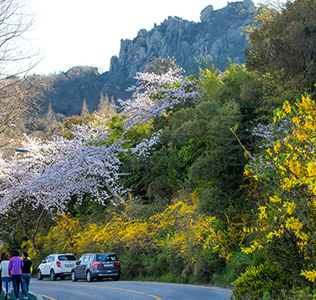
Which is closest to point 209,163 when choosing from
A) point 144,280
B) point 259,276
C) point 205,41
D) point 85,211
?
point 144,280

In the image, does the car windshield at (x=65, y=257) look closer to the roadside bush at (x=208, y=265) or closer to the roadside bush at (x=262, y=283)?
the roadside bush at (x=208, y=265)

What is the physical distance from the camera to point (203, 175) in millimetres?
18391

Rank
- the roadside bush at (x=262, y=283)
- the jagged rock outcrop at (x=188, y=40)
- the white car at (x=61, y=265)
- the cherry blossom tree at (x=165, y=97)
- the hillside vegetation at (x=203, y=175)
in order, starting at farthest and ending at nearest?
the jagged rock outcrop at (x=188, y=40) < the cherry blossom tree at (x=165, y=97) < the white car at (x=61, y=265) < the hillside vegetation at (x=203, y=175) < the roadside bush at (x=262, y=283)

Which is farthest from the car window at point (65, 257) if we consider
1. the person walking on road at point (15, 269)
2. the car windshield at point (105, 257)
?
the person walking on road at point (15, 269)

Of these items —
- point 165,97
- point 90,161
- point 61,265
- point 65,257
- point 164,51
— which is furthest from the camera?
point 164,51

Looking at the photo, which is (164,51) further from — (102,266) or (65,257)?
(102,266)

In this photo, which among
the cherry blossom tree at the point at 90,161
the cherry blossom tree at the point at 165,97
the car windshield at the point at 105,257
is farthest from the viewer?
the cherry blossom tree at the point at 165,97

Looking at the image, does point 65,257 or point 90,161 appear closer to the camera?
point 90,161

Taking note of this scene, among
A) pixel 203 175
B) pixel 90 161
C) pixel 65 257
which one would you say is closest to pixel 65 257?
pixel 65 257

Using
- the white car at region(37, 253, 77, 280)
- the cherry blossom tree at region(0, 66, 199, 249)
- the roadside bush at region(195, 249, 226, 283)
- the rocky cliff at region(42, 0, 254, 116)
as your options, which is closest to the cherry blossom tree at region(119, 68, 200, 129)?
the cherry blossom tree at region(0, 66, 199, 249)

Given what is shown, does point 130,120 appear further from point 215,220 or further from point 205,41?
A: point 205,41

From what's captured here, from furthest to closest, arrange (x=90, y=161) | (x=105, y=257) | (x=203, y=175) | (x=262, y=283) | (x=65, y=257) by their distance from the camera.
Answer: (x=65, y=257), (x=90, y=161), (x=105, y=257), (x=203, y=175), (x=262, y=283)

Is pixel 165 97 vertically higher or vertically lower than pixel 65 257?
higher

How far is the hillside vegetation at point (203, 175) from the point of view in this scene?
8695mm
